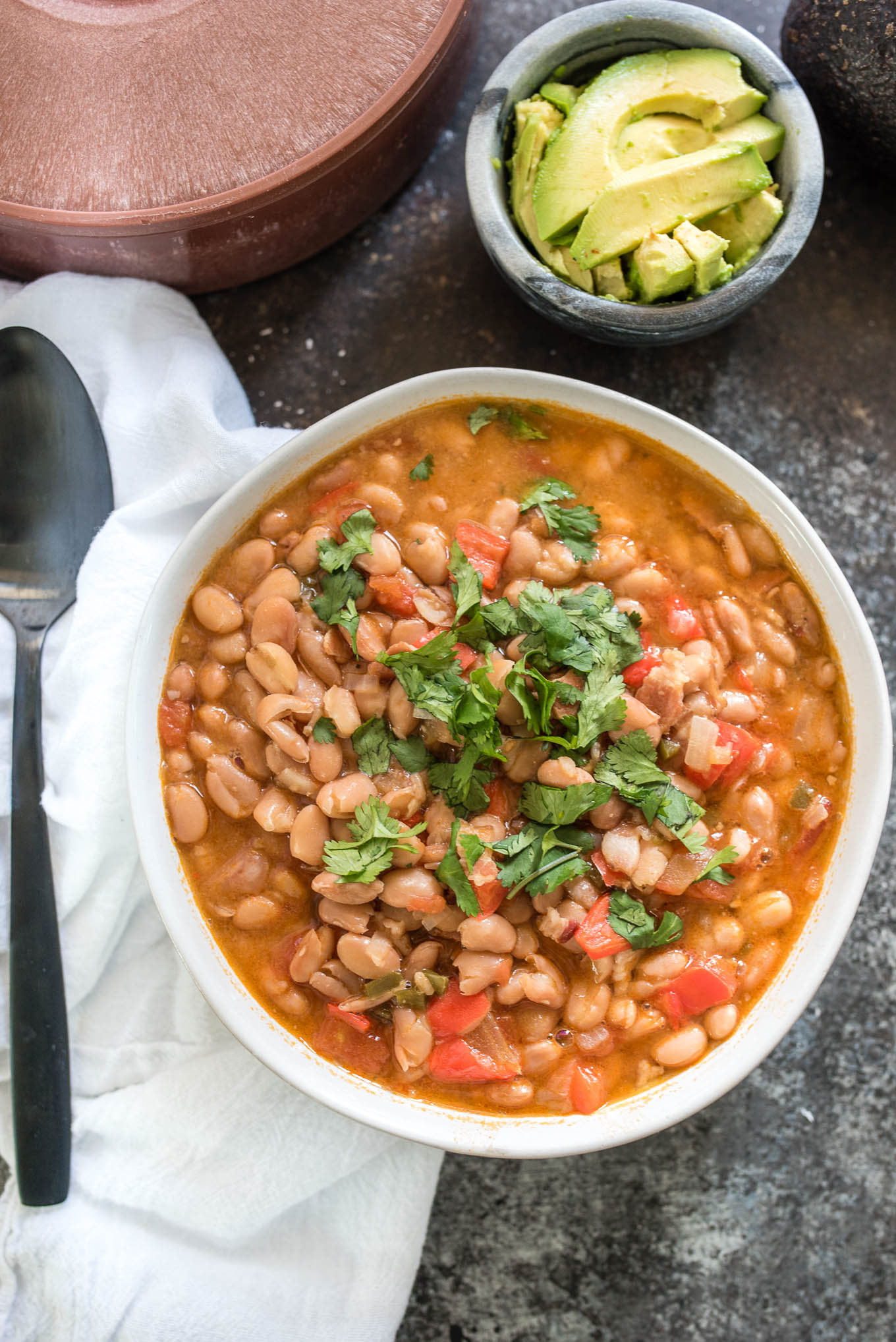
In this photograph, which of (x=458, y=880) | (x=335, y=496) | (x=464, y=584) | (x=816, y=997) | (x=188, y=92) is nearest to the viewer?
(x=188, y=92)

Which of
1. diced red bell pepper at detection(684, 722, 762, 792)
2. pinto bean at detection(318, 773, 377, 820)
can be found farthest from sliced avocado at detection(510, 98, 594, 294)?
pinto bean at detection(318, 773, 377, 820)

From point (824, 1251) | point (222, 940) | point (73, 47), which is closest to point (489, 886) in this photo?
point (222, 940)

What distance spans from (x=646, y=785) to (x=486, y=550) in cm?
58

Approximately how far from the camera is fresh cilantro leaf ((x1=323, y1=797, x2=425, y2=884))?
7.03ft

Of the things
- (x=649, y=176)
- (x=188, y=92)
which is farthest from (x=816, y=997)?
(x=188, y=92)

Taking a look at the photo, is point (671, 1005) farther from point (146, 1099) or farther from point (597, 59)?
point (597, 59)

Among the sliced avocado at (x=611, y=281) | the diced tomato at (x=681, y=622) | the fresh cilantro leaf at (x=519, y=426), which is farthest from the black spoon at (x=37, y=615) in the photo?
the diced tomato at (x=681, y=622)

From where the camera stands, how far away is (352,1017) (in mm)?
2225

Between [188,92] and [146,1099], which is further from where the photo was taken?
[146,1099]

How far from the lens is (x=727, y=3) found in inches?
113

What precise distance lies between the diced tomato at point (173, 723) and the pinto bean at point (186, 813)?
101 millimetres

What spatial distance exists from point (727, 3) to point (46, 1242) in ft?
11.2

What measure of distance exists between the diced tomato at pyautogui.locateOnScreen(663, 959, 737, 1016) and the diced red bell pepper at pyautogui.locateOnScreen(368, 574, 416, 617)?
0.93 metres

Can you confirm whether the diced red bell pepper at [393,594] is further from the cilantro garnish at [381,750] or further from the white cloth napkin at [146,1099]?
the white cloth napkin at [146,1099]
